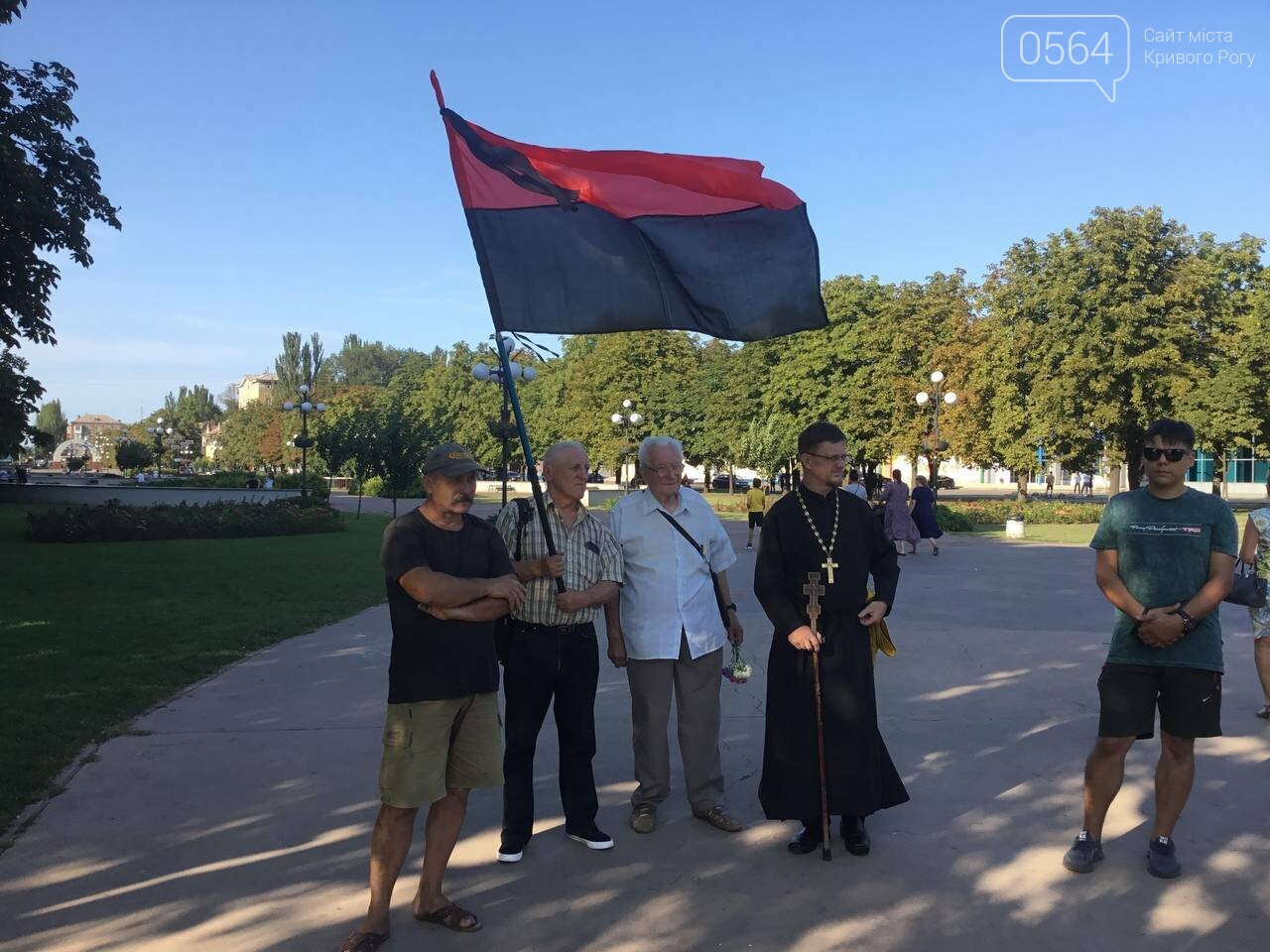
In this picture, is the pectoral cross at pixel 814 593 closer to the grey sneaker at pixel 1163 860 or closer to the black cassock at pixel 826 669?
the black cassock at pixel 826 669

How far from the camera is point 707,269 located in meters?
5.38

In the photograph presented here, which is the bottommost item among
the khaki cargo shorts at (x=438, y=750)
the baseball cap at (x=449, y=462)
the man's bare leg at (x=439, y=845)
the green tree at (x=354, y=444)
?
the man's bare leg at (x=439, y=845)

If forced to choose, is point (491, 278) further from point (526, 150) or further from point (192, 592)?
point (192, 592)

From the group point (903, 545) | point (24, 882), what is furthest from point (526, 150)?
point (903, 545)

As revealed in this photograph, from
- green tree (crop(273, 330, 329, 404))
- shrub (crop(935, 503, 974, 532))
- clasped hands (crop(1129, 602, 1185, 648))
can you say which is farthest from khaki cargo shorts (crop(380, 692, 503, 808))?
green tree (crop(273, 330, 329, 404))

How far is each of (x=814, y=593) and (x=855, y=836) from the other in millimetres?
1107

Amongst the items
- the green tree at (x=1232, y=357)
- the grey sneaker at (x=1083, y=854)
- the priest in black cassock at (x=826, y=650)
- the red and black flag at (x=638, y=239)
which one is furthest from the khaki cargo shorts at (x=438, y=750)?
the green tree at (x=1232, y=357)

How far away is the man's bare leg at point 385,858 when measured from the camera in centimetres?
360

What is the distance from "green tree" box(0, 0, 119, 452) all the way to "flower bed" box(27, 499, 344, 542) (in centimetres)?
490

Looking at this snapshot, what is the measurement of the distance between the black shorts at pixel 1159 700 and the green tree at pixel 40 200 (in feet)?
57.0

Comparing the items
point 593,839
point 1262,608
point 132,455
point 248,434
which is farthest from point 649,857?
point 248,434

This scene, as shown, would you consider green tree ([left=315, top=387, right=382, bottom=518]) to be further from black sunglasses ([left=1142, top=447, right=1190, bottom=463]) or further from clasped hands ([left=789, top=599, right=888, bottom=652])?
black sunglasses ([left=1142, top=447, right=1190, bottom=463])

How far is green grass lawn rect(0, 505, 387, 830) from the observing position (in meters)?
6.52

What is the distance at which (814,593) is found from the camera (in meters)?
4.42
